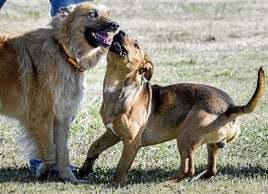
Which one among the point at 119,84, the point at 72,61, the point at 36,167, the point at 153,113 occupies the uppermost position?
the point at 72,61

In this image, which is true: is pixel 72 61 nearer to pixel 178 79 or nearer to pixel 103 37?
pixel 103 37

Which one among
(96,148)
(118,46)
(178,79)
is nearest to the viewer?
(118,46)

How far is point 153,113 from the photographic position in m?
8.05

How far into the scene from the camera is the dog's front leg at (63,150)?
26.5 feet

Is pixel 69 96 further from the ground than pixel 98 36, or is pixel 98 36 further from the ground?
pixel 98 36

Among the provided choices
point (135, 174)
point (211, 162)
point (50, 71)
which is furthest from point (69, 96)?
point (211, 162)

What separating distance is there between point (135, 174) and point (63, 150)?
827mm

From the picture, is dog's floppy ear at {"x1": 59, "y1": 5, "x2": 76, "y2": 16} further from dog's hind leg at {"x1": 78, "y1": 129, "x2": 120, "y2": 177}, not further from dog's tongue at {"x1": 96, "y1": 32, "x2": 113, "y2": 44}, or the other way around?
dog's hind leg at {"x1": 78, "y1": 129, "x2": 120, "y2": 177}

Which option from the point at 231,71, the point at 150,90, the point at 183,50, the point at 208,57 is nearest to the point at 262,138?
the point at 150,90

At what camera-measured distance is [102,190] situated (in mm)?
Answer: 7367

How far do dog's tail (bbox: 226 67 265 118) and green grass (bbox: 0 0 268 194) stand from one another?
0.72 m

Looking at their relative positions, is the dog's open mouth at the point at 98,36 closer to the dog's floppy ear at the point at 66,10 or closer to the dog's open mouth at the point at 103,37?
the dog's open mouth at the point at 103,37

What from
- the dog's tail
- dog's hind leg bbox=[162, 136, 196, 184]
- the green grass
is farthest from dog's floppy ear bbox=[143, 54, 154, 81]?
the dog's tail

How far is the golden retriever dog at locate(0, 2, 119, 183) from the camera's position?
7.83m
